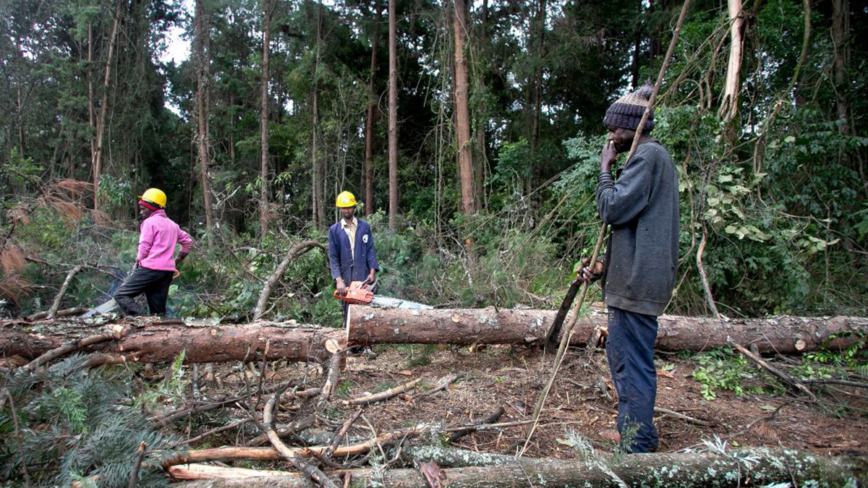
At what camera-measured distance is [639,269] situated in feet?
8.45

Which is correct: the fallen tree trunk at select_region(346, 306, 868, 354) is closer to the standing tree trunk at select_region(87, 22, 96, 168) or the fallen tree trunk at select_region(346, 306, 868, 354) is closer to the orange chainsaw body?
the orange chainsaw body

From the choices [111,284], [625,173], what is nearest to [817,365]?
[625,173]

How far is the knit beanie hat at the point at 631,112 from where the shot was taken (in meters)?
2.74

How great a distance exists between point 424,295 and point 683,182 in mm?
3532

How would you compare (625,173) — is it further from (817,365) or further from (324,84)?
Result: (324,84)

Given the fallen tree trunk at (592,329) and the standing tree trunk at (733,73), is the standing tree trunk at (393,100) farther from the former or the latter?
the fallen tree trunk at (592,329)

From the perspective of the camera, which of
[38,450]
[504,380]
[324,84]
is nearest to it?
[38,450]

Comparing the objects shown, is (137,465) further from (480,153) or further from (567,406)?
(480,153)

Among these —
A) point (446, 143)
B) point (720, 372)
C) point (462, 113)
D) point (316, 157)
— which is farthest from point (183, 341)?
point (316, 157)

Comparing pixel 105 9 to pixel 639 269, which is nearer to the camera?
pixel 639 269

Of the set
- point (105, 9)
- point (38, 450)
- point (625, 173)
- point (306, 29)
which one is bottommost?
point (38, 450)

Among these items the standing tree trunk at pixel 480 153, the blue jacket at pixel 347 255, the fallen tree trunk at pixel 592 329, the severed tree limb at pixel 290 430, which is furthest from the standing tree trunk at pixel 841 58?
the severed tree limb at pixel 290 430

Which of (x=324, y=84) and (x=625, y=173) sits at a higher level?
(x=324, y=84)

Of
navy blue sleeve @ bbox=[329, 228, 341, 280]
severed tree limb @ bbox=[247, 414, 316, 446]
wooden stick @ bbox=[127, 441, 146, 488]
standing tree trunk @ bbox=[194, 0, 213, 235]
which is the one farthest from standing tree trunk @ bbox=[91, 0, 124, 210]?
wooden stick @ bbox=[127, 441, 146, 488]
